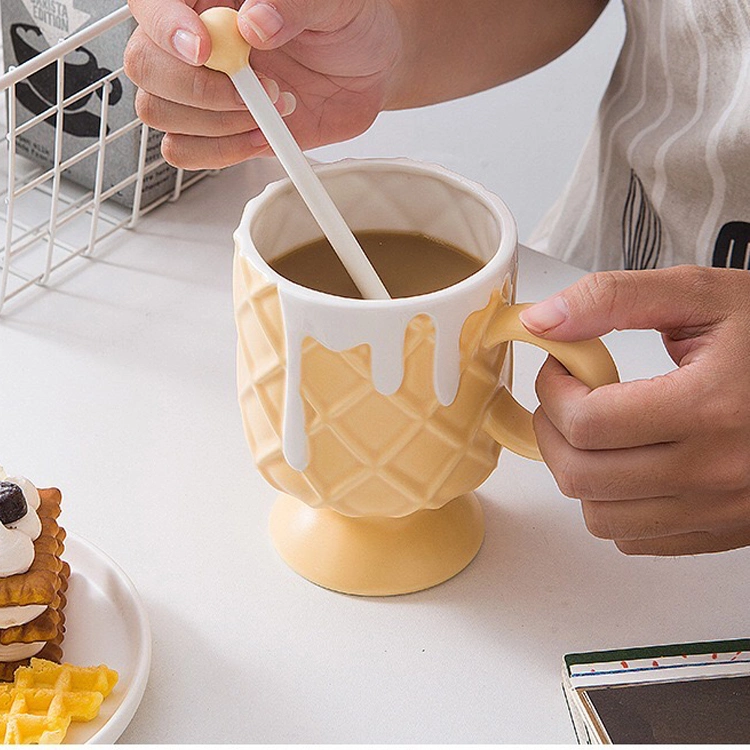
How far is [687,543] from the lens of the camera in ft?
1.68

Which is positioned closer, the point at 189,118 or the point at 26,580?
the point at 26,580

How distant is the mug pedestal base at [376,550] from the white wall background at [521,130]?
97 centimetres

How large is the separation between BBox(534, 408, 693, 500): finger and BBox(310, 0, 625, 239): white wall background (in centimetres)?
102

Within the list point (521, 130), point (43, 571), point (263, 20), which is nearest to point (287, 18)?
point (263, 20)

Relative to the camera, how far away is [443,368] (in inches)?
18.4

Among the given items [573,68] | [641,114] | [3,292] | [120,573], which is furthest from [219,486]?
[573,68]

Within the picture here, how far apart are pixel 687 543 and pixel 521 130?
1.09 m

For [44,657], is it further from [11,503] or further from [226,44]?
[226,44]

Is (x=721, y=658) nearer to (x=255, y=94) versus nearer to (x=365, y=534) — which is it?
(x=365, y=534)

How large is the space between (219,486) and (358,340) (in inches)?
7.0

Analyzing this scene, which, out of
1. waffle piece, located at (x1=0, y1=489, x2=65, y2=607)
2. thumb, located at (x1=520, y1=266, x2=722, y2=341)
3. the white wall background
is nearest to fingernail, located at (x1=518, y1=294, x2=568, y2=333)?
thumb, located at (x1=520, y1=266, x2=722, y2=341)

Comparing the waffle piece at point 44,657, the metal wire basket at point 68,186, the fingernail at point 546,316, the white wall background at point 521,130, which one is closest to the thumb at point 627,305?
the fingernail at point 546,316

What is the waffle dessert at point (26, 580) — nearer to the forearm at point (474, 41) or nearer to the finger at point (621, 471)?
the finger at point (621, 471)

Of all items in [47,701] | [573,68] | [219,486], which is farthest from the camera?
[573,68]
